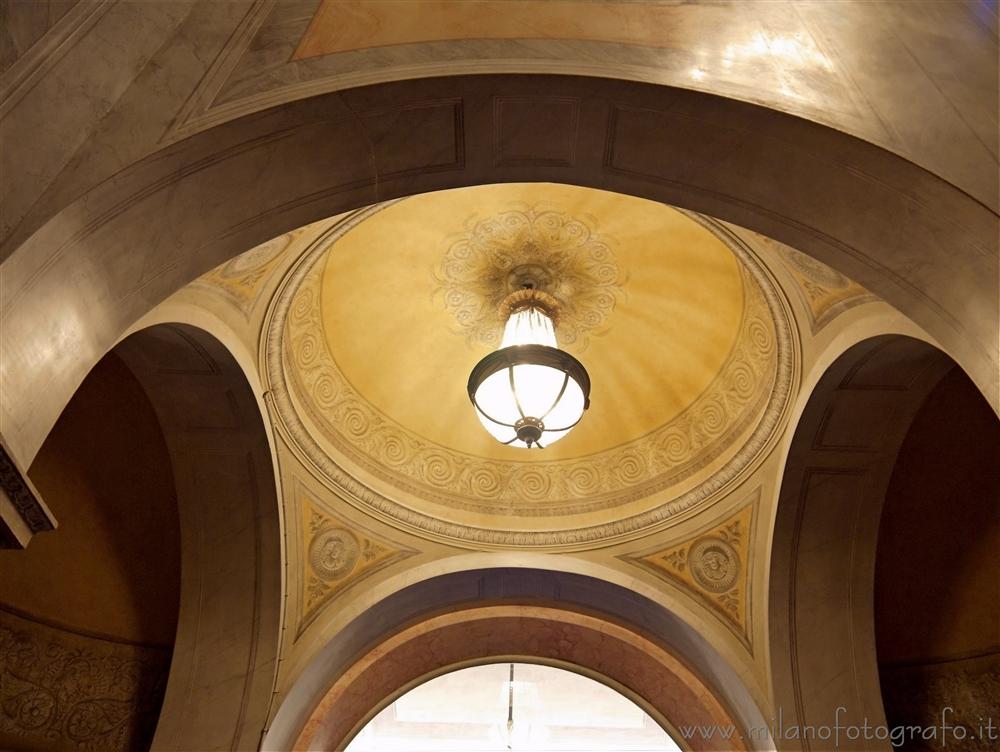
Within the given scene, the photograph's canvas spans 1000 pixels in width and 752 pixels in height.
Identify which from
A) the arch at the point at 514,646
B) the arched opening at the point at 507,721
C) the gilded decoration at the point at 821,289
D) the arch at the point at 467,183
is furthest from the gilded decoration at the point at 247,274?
the arched opening at the point at 507,721

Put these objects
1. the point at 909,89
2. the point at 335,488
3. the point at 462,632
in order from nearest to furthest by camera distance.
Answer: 1. the point at 909,89
2. the point at 335,488
3. the point at 462,632

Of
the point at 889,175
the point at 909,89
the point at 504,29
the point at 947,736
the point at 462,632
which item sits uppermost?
the point at 504,29

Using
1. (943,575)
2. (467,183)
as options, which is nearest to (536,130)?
(467,183)

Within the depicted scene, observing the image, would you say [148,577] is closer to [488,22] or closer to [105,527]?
[105,527]

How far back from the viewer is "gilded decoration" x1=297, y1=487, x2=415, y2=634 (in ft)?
18.6

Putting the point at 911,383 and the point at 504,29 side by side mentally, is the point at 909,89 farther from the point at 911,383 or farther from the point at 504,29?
the point at 911,383

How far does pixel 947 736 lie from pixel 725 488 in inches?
80.7

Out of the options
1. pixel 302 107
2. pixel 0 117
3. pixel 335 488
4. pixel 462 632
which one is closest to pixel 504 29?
pixel 302 107

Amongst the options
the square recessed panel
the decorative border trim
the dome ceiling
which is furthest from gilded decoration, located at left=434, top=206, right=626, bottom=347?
the decorative border trim

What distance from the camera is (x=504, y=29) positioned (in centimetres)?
291

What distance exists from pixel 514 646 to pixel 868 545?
2.89m

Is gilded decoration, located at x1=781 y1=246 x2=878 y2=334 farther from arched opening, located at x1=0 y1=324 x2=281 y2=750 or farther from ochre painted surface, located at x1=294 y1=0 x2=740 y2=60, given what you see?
arched opening, located at x1=0 y1=324 x2=281 y2=750

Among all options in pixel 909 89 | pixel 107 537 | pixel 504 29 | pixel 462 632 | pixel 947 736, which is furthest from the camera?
pixel 462 632

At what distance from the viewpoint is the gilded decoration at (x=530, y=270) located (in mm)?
5820
